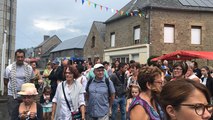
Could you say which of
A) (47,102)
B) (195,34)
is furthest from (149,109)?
(195,34)

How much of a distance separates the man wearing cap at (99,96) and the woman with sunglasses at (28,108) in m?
1.20

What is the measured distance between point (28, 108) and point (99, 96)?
1.48 m

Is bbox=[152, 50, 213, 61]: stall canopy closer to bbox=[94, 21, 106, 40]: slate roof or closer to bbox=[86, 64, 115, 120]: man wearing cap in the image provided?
bbox=[86, 64, 115, 120]: man wearing cap

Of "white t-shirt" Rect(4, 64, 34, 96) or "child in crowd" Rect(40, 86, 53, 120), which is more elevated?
"white t-shirt" Rect(4, 64, 34, 96)

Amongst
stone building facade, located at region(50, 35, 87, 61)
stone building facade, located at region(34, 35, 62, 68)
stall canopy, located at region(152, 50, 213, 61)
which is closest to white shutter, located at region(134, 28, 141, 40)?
stall canopy, located at region(152, 50, 213, 61)

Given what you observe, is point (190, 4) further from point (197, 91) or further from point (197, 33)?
point (197, 91)

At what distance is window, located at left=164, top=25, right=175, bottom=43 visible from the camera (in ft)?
73.0

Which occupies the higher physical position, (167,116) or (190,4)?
(190,4)

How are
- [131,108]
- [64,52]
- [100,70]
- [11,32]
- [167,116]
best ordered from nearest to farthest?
1. [167,116]
2. [131,108]
3. [100,70]
4. [11,32]
5. [64,52]

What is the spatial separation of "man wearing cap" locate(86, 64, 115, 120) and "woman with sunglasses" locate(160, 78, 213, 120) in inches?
154

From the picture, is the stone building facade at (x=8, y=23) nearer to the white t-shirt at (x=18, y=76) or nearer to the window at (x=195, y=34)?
the white t-shirt at (x=18, y=76)

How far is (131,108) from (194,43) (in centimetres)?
2110

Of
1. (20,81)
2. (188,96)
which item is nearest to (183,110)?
(188,96)

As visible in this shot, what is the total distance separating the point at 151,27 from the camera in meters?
21.7
